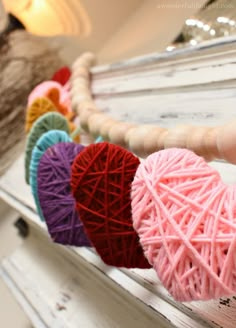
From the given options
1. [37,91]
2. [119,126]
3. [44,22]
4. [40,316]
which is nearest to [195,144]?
[119,126]

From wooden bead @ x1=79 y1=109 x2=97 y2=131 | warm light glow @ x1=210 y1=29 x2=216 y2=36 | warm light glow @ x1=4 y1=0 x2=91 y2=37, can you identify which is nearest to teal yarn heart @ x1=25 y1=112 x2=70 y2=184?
wooden bead @ x1=79 y1=109 x2=97 y2=131

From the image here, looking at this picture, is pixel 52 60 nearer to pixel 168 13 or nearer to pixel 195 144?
pixel 168 13

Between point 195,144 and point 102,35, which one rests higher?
point 102,35

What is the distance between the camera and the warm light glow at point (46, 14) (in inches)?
35.4

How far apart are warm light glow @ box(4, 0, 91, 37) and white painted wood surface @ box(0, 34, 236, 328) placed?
23cm

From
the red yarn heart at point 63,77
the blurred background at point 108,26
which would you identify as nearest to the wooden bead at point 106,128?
the blurred background at point 108,26

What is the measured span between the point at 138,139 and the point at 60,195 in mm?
118

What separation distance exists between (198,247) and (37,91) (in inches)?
25.3

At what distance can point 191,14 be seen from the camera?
0.72 meters

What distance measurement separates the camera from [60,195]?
462mm

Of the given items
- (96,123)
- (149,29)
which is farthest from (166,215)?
(149,29)

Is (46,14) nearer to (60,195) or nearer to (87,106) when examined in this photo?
(87,106)

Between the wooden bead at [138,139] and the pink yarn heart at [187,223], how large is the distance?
127 mm

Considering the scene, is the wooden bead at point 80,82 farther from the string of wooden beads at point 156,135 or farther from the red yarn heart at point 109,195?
the red yarn heart at point 109,195
